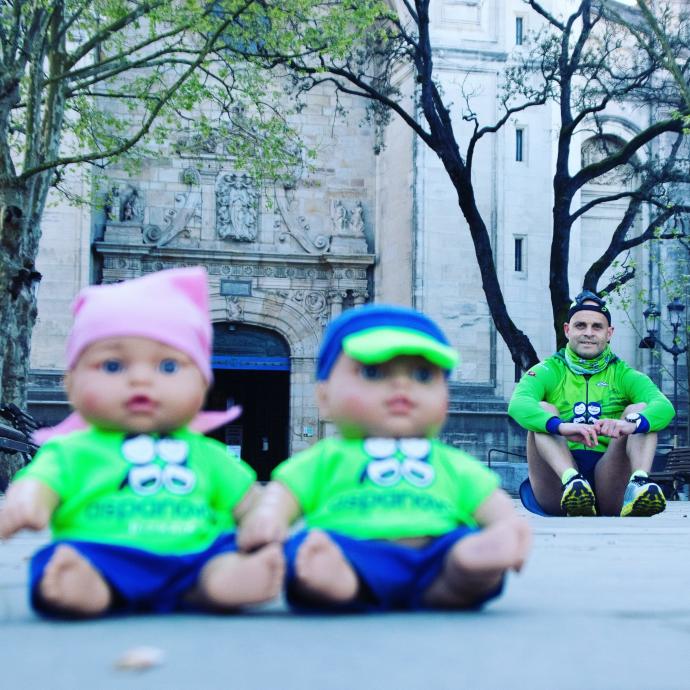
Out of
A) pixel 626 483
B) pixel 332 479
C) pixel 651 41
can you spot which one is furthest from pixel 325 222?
pixel 332 479

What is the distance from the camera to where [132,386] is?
8.77 ft

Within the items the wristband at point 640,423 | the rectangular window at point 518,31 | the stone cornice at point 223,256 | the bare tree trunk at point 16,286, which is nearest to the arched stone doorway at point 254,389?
the stone cornice at point 223,256

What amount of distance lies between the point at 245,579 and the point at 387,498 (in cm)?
43

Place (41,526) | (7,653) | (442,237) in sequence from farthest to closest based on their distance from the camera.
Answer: (442,237)
(41,526)
(7,653)

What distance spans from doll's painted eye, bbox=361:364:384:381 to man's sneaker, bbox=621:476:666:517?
4.74m

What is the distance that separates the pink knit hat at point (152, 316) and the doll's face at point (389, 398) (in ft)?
1.08

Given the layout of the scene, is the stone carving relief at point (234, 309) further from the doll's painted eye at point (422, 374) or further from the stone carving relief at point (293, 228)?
the doll's painted eye at point (422, 374)

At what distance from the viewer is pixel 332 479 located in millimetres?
2725

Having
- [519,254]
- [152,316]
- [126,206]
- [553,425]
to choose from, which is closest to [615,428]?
[553,425]

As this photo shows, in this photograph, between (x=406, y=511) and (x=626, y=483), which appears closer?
(x=406, y=511)

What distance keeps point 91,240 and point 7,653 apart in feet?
75.0

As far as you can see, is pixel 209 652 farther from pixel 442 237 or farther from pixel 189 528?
pixel 442 237

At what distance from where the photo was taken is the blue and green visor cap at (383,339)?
8.80 ft

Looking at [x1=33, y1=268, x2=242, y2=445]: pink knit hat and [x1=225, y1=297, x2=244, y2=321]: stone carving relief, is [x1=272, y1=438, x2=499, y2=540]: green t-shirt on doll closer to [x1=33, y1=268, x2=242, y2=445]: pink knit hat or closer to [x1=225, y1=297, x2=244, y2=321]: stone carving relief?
[x1=33, y1=268, x2=242, y2=445]: pink knit hat
